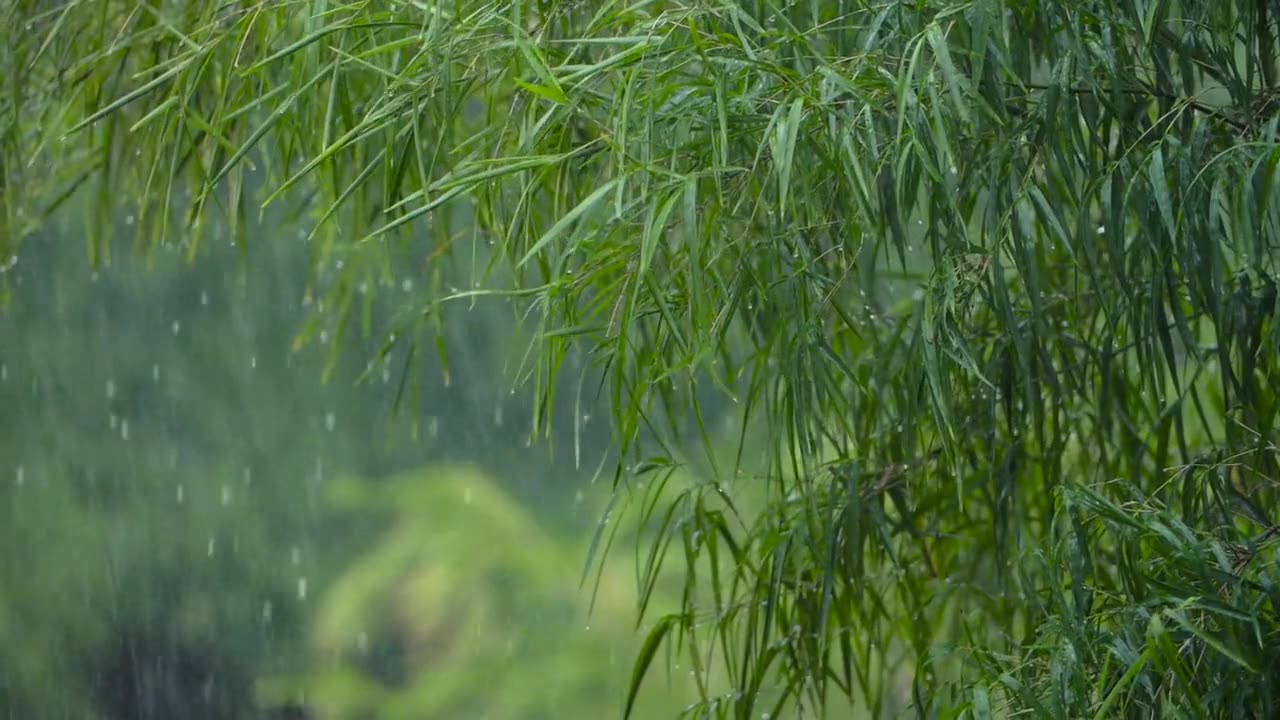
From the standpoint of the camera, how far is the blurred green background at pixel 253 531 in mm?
5230

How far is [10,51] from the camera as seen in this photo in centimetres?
189

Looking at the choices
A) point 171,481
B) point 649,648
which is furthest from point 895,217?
point 171,481

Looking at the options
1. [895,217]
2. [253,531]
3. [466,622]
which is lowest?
[466,622]

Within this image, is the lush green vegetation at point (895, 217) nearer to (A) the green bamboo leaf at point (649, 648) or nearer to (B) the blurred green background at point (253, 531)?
(A) the green bamboo leaf at point (649, 648)

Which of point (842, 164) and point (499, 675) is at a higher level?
point (842, 164)

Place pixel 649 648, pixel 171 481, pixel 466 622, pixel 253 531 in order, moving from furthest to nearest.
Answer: pixel 253 531 → pixel 171 481 → pixel 466 622 → pixel 649 648

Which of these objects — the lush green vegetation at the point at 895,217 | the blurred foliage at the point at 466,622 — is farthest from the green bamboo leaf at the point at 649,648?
the blurred foliage at the point at 466,622

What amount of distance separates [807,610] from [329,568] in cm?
405

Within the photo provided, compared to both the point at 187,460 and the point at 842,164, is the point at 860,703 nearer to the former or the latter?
the point at 187,460

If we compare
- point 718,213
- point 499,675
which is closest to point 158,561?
point 499,675

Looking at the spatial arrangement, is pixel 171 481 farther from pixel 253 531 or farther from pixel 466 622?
pixel 466 622

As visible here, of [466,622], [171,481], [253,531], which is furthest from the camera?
[253,531]

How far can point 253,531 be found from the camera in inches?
219

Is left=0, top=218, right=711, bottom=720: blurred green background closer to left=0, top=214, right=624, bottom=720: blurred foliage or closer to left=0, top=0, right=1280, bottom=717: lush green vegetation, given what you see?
left=0, top=214, right=624, bottom=720: blurred foliage
